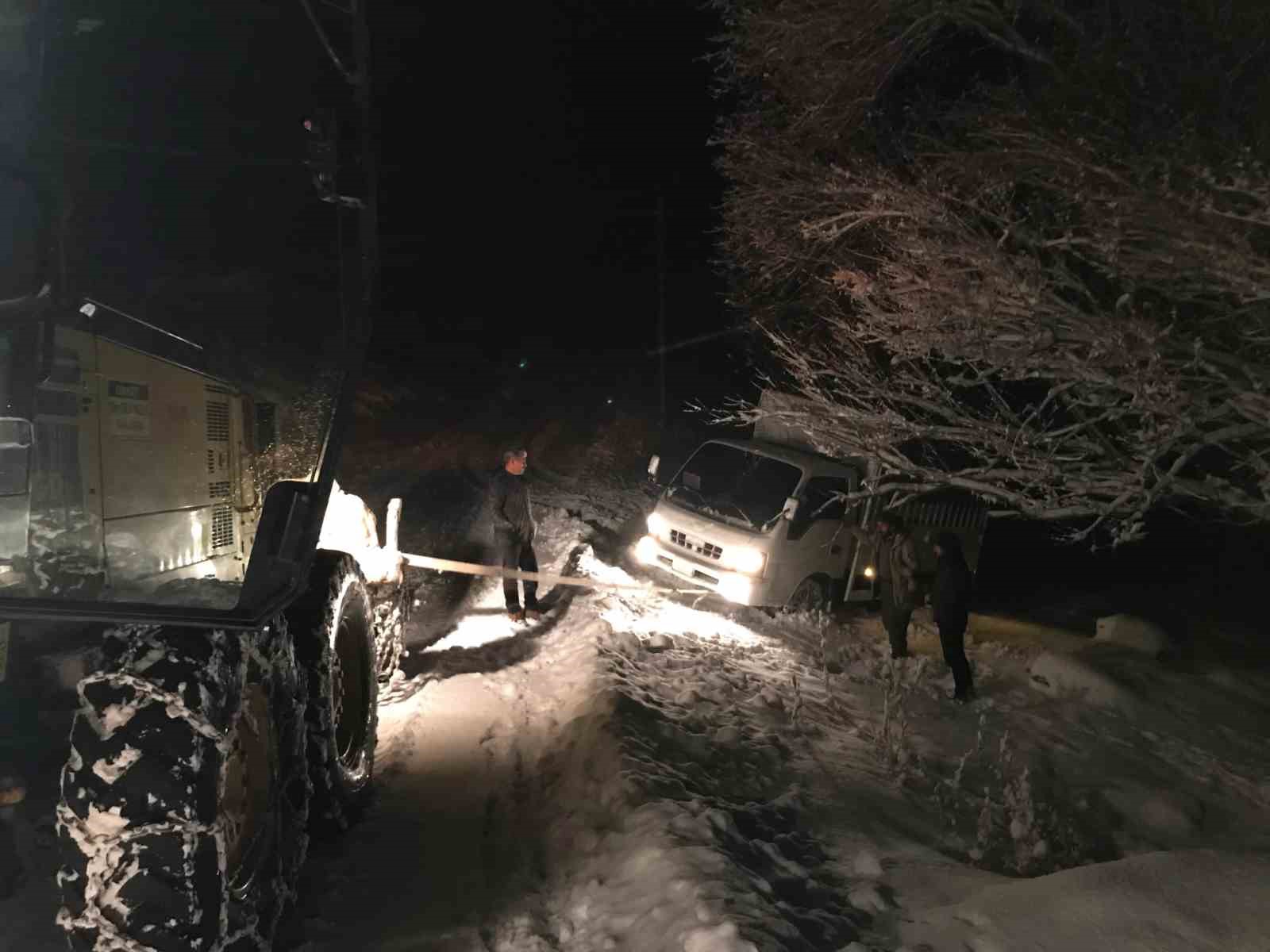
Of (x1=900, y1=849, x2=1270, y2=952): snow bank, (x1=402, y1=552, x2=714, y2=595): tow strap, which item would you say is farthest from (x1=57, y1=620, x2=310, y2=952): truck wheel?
(x1=402, y1=552, x2=714, y2=595): tow strap

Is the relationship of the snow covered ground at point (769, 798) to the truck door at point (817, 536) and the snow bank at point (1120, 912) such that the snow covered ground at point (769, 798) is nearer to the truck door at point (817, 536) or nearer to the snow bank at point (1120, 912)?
the snow bank at point (1120, 912)

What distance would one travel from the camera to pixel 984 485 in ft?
20.0

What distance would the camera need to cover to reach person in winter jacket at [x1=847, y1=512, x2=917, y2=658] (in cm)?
857

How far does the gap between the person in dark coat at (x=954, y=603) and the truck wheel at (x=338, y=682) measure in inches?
207

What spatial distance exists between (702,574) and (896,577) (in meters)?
2.20

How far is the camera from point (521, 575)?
881 centimetres

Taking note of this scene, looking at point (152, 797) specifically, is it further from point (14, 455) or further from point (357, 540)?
point (357, 540)

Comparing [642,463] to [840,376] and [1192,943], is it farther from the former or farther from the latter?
[1192,943]

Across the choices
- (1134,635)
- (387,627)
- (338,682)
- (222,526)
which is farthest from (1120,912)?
(1134,635)

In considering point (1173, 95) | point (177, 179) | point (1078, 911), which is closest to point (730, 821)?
point (1078, 911)

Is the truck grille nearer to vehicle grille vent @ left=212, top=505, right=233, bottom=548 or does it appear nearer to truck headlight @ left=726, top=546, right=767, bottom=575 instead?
truck headlight @ left=726, top=546, right=767, bottom=575

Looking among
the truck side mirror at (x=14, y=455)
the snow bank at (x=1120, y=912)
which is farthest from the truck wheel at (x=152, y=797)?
the snow bank at (x=1120, y=912)

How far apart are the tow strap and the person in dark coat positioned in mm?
2594

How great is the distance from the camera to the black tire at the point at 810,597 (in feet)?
33.2
